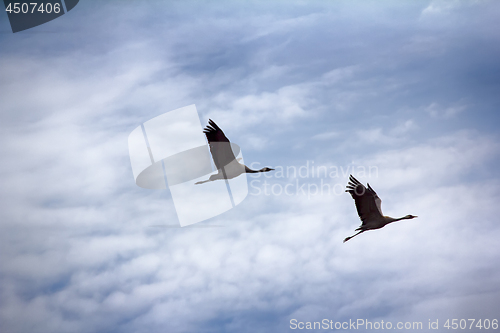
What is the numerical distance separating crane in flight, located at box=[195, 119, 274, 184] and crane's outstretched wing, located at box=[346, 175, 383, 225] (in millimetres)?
5986

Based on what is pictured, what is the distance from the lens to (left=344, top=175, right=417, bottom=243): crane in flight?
21.9 m

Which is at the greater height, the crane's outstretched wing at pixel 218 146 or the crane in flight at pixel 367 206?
the crane's outstretched wing at pixel 218 146

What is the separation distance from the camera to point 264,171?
26.6m

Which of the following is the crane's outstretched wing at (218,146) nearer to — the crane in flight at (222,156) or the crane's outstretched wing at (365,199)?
the crane in flight at (222,156)

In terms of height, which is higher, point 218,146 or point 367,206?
point 218,146

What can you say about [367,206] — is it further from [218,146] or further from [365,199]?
[218,146]

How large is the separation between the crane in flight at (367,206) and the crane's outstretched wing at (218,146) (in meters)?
6.03

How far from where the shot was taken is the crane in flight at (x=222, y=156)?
2183 cm

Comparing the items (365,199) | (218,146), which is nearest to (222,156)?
(218,146)

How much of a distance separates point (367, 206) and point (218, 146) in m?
7.73

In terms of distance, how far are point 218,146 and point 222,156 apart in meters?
0.82

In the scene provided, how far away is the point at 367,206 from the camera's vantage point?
72.9 ft

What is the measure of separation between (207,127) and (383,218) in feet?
31.4

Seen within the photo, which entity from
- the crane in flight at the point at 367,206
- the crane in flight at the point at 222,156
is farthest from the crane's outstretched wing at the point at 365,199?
the crane in flight at the point at 222,156
